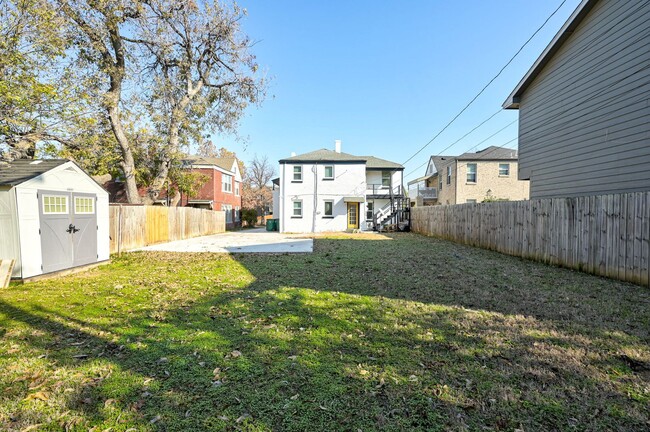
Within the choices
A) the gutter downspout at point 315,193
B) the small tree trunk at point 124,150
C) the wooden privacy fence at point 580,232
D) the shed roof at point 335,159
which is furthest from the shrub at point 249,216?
the wooden privacy fence at point 580,232

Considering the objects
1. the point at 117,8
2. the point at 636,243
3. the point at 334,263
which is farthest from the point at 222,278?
the point at 117,8

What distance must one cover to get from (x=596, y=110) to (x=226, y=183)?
27.0m

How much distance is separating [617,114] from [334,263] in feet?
27.9

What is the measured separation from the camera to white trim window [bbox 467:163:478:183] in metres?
26.0

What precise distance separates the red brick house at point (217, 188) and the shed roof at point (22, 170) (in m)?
15.8

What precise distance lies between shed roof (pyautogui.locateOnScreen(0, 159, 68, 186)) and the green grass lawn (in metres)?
2.28

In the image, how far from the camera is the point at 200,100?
19047 mm

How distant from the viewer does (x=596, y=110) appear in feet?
29.9

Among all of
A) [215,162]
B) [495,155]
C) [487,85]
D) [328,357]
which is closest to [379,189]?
[495,155]

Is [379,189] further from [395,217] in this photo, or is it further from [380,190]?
[395,217]

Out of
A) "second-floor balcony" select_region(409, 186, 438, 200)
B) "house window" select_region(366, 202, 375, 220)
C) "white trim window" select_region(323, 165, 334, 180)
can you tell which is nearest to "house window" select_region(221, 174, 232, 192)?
"white trim window" select_region(323, 165, 334, 180)

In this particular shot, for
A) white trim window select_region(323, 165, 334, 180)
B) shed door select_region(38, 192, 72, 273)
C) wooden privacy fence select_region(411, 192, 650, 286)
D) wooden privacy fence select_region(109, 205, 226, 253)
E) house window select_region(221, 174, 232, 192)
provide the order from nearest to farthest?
wooden privacy fence select_region(411, 192, 650, 286) < shed door select_region(38, 192, 72, 273) < wooden privacy fence select_region(109, 205, 226, 253) < white trim window select_region(323, 165, 334, 180) < house window select_region(221, 174, 232, 192)

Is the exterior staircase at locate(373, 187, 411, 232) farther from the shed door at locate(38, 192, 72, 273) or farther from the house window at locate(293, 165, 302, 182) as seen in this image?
the shed door at locate(38, 192, 72, 273)

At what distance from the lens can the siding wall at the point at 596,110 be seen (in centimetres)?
780
